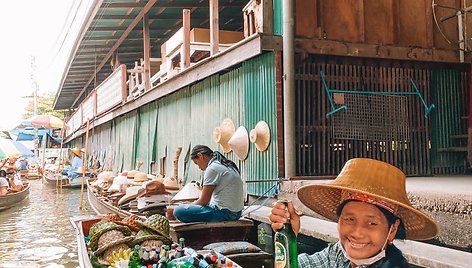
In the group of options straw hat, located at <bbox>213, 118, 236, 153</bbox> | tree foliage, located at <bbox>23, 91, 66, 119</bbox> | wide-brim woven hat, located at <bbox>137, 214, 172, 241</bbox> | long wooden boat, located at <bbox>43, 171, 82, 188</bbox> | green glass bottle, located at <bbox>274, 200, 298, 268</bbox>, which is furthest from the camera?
tree foliage, located at <bbox>23, 91, 66, 119</bbox>

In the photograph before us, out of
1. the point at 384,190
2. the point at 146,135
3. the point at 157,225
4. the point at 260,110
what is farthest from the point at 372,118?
the point at 146,135

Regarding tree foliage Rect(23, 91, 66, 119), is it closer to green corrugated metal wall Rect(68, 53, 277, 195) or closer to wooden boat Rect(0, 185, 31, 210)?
wooden boat Rect(0, 185, 31, 210)

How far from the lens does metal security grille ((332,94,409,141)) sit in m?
7.95

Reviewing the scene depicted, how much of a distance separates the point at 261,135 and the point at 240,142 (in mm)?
769

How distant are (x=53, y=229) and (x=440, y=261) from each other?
12348 millimetres

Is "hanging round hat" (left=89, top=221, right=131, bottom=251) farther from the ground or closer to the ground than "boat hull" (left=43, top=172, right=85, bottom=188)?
farther from the ground

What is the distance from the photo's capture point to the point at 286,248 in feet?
9.03

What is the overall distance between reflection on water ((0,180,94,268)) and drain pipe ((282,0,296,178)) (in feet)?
17.3

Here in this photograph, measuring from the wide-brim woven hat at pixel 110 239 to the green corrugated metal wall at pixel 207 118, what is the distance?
10.3 ft

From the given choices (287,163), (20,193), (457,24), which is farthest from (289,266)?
(20,193)

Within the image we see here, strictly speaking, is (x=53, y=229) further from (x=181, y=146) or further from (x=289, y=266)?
(x=289, y=266)

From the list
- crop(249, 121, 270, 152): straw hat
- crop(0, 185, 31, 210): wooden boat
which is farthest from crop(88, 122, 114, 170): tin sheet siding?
crop(249, 121, 270, 152): straw hat

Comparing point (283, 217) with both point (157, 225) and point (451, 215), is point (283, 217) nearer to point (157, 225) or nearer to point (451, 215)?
point (451, 215)

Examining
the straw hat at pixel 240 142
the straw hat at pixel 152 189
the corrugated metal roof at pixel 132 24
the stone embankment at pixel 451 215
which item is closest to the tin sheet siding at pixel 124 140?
the corrugated metal roof at pixel 132 24
